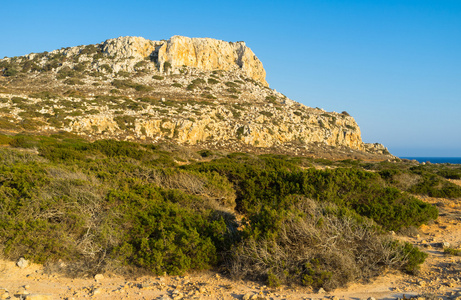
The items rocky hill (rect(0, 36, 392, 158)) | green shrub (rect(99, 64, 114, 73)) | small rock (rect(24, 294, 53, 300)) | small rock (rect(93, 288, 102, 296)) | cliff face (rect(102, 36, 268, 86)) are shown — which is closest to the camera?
small rock (rect(24, 294, 53, 300))

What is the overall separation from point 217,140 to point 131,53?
28.3m

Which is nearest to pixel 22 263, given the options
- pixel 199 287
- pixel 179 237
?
pixel 179 237

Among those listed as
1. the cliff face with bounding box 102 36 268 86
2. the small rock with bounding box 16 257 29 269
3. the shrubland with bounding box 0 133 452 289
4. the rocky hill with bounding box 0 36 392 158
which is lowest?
the small rock with bounding box 16 257 29 269

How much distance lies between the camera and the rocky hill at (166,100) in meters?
29.7

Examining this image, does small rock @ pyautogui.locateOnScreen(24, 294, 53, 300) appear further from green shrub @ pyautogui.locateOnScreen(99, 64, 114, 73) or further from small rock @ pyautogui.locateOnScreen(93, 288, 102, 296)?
green shrub @ pyautogui.locateOnScreen(99, 64, 114, 73)

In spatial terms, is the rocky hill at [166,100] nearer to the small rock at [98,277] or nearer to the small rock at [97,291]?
the small rock at [98,277]

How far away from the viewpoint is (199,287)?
4414 millimetres

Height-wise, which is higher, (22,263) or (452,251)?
(452,251)

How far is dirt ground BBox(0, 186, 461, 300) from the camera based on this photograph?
4.13 meters

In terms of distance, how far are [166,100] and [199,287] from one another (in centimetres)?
3608

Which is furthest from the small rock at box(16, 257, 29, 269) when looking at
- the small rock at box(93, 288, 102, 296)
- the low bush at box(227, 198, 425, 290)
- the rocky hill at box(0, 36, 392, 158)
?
the rocky hill at box(0, 36, 392, 158)

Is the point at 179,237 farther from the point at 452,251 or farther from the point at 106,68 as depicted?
the point at 106,68

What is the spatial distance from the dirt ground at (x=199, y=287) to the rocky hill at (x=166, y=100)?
79.9 feet

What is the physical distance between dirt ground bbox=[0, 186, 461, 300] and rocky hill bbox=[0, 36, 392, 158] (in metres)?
24.4
